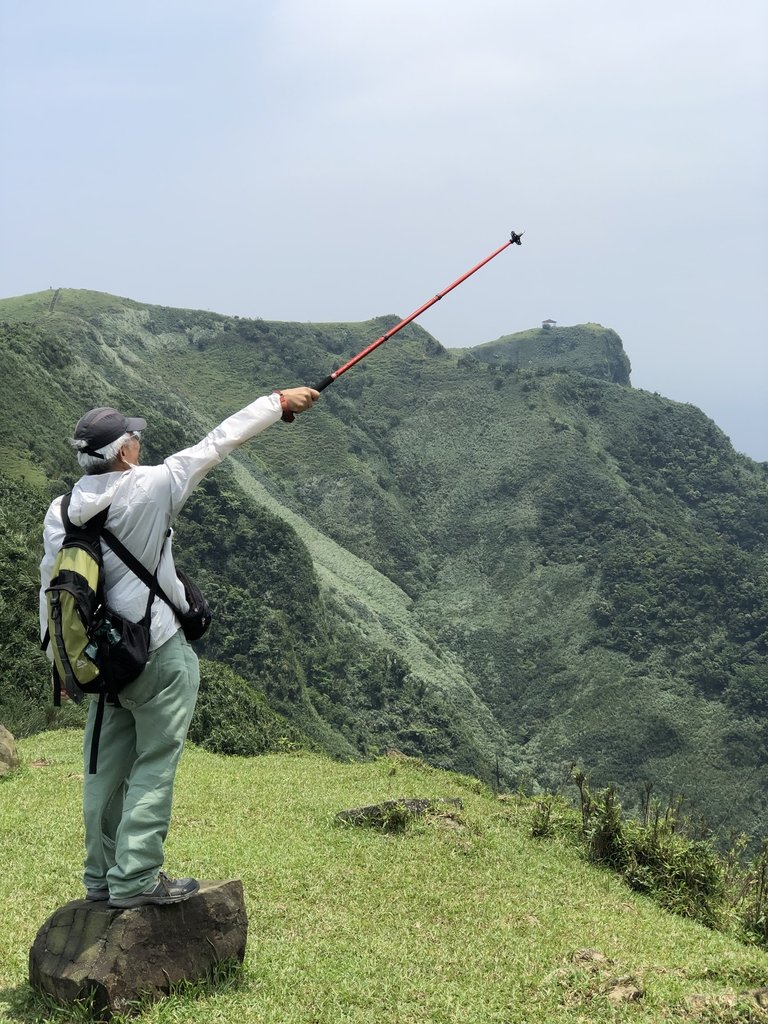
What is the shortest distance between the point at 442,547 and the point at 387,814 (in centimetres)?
7345

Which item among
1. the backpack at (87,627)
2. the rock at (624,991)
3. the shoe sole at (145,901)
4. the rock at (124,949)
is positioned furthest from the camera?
the rock at (624,991)

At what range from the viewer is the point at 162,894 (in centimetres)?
459

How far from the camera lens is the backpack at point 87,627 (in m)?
4.28

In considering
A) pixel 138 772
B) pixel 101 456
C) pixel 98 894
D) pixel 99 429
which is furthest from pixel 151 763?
pixel 99 429

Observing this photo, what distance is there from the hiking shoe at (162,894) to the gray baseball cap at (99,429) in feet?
6.61

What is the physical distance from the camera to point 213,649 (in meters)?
40.8

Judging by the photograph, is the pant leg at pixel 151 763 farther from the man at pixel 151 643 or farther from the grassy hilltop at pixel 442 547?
the grassy hilltop at pixel 442 547

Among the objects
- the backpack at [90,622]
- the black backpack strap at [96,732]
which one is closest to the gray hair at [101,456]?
the backpack at [90,622]

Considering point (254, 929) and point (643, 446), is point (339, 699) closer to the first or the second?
point (254, 929)

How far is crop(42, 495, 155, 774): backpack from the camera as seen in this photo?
428 cm

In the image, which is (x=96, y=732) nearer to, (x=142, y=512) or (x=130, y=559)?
(x=130, y=559)

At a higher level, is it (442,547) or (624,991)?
(442,547)

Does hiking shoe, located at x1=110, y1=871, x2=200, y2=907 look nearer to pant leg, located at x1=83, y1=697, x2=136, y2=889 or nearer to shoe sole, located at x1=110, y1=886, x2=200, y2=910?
shoe sole, located at x1=110, y1=886, x2=200, y2=910

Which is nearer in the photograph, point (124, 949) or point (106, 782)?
point (124, 949)
